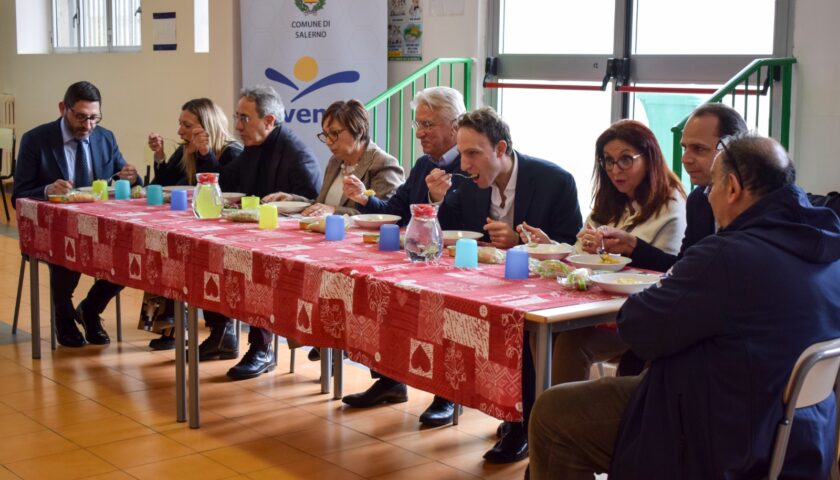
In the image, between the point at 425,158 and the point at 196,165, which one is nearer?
the point at 425,158

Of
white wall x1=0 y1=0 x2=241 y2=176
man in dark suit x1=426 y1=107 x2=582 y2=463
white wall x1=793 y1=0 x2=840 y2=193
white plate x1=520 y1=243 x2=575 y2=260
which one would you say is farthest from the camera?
white wall x1=0 y1=0 x2=241 y2=176

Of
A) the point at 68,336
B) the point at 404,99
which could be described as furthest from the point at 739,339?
the point at 404,99

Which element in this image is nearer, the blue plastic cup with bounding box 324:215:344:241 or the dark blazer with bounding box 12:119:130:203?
the blue plastic cup with bounding box 324:215:344:241

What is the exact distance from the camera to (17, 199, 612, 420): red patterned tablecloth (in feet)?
8.00

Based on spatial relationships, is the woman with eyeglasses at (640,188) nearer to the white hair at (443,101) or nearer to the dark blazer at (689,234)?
the dark blazer at (689,234)

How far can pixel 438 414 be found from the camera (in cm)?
363

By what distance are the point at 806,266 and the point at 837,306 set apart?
0.11 meters

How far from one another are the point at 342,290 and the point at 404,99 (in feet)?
11.3

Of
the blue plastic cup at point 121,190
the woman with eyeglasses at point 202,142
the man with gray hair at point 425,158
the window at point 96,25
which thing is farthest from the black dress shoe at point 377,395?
the window at point 96,25

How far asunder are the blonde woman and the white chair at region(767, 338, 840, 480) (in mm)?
3361

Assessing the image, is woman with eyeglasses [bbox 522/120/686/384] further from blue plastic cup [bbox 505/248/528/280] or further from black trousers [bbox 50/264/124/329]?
black trousers [bbox 50/264/124/329]

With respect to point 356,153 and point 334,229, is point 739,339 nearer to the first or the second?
point 334,229

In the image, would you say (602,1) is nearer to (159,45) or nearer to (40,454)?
(40,454)

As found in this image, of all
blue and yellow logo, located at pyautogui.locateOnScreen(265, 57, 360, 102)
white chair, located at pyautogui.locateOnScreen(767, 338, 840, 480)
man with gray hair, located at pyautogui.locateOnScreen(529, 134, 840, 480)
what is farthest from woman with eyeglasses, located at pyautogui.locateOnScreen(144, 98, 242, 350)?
white chair, located at pyautogui.locateOnScreen(767, 338, 840, 480)
